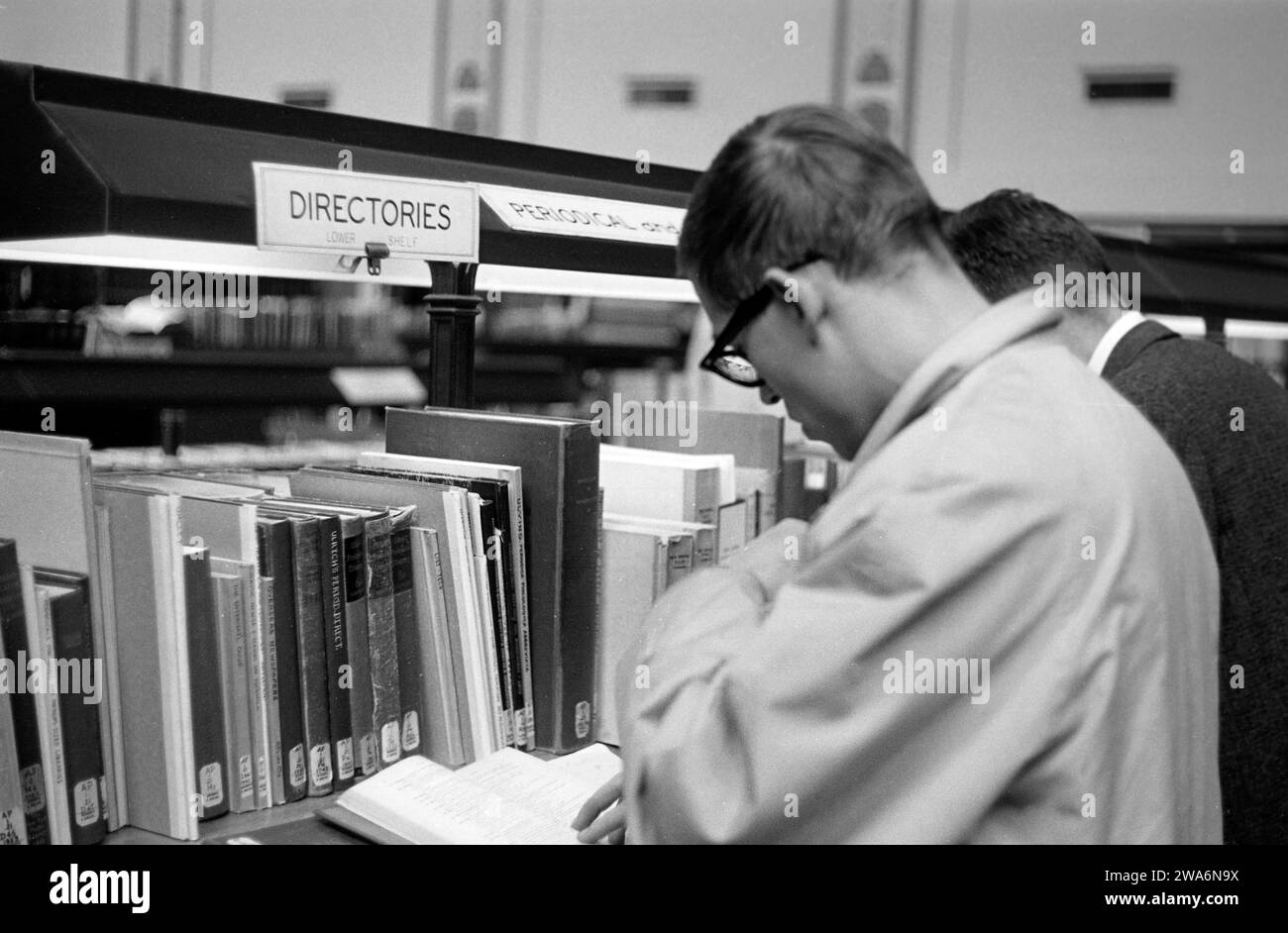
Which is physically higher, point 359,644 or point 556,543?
point 556,543

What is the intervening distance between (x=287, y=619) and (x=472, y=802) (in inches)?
11.4

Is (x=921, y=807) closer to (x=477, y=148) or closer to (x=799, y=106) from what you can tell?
(x=799, y=106)

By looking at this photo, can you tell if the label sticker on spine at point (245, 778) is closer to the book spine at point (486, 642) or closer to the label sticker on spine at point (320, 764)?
the label sticker on spine at point (320, 764)

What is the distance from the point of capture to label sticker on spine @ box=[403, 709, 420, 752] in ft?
4.76

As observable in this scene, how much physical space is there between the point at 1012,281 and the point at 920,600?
1.08 meters

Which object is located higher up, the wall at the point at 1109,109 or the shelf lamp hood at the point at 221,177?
the wall at the point at 1109,109

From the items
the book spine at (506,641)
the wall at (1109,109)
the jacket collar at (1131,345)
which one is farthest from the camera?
the wall at (1109,109)

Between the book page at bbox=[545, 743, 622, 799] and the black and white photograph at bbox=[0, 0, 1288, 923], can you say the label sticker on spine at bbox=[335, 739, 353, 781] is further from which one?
the book page at bbox=[545, 743, 622, 799]

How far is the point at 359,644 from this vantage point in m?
1.37

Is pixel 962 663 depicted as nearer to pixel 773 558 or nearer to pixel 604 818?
pixel 773 558
